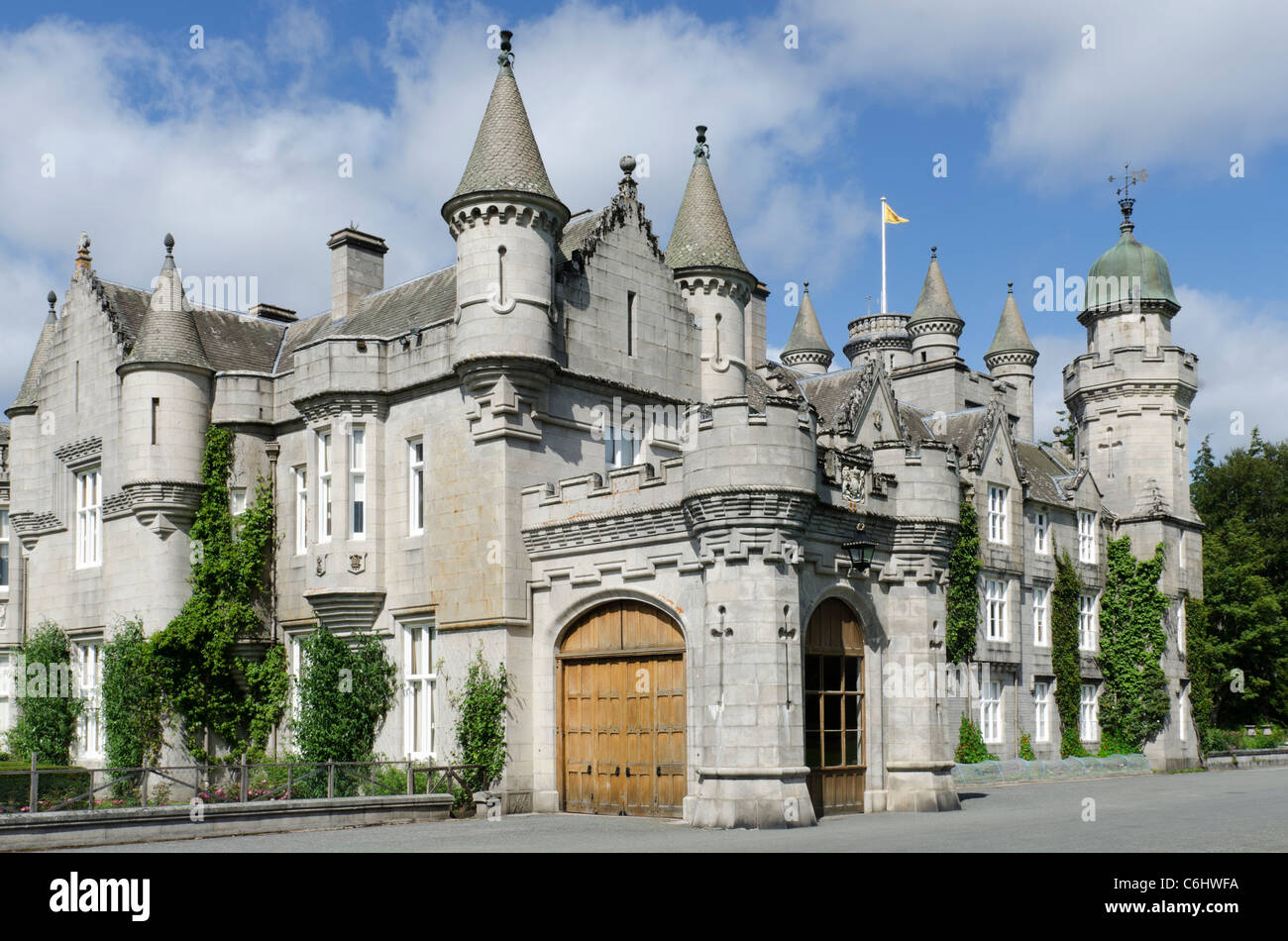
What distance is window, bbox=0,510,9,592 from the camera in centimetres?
3831

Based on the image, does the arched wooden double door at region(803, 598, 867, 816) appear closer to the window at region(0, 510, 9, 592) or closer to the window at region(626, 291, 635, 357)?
the window at region(626, 291, 635, 357)

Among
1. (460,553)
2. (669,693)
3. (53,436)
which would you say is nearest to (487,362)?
(460,553)

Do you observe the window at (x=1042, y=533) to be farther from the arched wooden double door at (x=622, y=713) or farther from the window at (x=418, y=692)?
the window at (x=418, y=692)

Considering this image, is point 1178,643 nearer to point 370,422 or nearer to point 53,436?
point 370,422

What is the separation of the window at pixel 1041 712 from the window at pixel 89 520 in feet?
91.2

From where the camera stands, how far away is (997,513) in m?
42.0

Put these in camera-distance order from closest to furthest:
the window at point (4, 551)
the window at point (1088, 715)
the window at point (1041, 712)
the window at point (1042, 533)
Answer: the window at point (4, 551) < the window at point (1041, 712) < the window at point (1042, 533) < the window at point (1088, 715)

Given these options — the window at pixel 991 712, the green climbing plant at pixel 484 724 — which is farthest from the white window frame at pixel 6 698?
the window at pixel 991 712

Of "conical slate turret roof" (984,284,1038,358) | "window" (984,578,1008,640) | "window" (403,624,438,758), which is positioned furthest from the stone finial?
"conical slate turret roof" (984,284,1038,358)

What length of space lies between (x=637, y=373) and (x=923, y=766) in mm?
9397

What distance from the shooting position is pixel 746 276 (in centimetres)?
2923

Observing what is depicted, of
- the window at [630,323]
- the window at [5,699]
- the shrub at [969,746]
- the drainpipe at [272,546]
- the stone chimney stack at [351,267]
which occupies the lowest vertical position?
the shrub at [969,746]

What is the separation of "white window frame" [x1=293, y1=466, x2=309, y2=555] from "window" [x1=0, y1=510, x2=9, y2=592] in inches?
589

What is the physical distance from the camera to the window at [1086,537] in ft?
150
